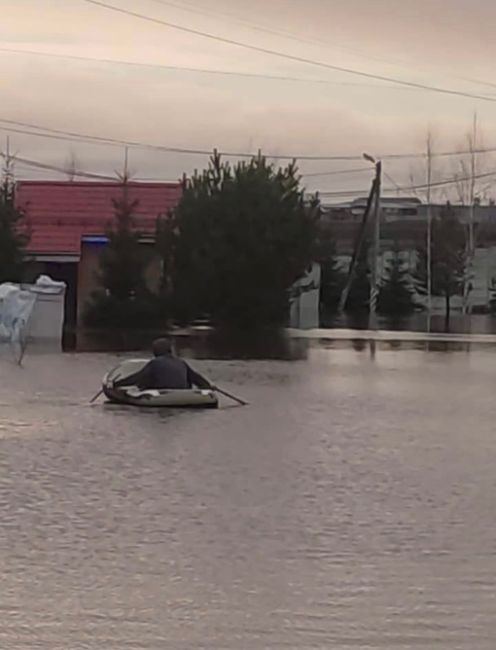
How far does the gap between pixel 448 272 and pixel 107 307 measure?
29661 mm

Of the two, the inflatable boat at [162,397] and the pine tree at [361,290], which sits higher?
the pine tree at [361,290]

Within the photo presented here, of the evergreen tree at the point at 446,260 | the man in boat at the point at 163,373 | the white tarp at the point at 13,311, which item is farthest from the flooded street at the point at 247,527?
the evergreen tree at the point at 446,260

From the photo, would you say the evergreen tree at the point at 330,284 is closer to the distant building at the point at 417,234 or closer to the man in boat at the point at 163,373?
the distant building at the point at 417,234

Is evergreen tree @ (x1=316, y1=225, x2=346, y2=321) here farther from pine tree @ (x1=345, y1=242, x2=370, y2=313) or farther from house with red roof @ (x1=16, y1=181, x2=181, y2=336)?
house with red roof @ (x1=16, y1=181, x2=181, y2=336)

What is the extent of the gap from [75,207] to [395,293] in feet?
72.4

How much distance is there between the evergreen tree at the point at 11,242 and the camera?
179 ft

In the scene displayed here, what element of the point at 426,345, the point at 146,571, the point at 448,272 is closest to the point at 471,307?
the point at 448,272

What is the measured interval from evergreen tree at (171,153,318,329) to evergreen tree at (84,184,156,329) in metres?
1.25

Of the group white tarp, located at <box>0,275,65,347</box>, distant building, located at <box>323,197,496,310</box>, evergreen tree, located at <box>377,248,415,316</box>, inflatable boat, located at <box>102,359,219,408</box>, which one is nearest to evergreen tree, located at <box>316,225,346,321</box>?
evergreen tree, located at <box>377,248,415,316</box>

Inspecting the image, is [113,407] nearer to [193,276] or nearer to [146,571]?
[146,571]

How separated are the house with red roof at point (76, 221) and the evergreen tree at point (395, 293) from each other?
16816 millimetres

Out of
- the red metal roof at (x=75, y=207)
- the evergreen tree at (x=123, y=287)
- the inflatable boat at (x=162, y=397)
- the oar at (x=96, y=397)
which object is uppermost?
the red metal roof at (x=75, y=207)

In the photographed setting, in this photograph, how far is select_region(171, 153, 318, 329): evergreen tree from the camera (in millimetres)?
54781

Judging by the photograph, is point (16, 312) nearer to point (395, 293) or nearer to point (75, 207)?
point (75, 207)
